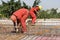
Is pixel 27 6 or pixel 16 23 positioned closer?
pixel 16 23

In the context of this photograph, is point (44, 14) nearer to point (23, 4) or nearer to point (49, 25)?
point (23, 4)

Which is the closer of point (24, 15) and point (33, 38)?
point (33, 38)

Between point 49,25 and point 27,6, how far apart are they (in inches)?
340

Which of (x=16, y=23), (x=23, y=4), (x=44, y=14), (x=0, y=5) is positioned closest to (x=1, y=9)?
(x=0, y=5)

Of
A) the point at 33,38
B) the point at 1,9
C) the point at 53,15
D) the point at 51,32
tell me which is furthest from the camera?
the point at 53,15

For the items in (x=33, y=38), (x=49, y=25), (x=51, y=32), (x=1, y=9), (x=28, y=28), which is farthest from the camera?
(x=1, y=9)

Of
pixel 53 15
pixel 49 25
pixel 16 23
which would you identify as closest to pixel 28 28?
pixel 16 23

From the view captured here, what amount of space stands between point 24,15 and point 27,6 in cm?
1033

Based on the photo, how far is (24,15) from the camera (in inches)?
341

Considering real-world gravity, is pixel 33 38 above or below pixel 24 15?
below

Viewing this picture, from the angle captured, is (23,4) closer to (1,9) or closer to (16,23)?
(1,9)

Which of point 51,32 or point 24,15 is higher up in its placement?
point 24,15

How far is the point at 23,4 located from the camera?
18969mm

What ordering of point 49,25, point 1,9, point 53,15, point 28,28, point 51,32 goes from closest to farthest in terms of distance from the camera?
point 51,32
point 28,28
point 49,25
point 1,9
point 53,15
